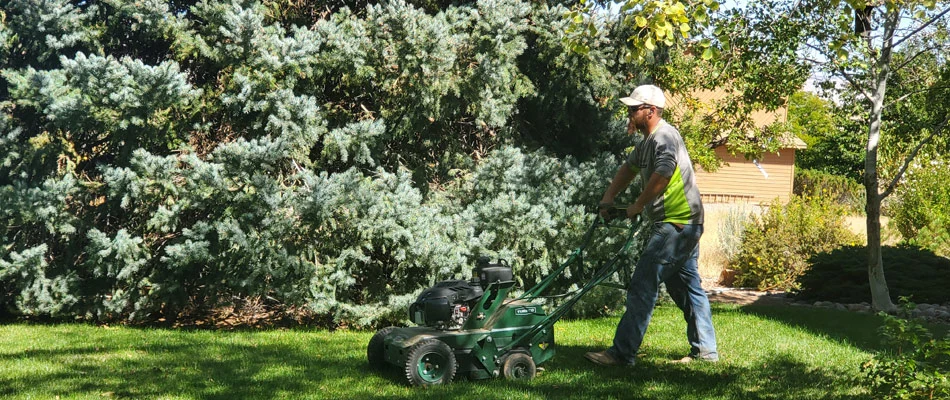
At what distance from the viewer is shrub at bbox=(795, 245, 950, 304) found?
10.8m

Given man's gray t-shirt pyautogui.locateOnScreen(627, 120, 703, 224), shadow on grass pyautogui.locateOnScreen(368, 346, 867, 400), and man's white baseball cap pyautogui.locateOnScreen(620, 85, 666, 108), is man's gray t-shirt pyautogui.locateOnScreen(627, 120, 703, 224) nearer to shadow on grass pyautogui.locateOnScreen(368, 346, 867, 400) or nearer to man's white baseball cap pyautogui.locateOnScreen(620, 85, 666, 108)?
man's white baseball cap pyautogui.locateOnScreen(620, 85, 666, 108)

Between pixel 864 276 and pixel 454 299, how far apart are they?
7.64 m

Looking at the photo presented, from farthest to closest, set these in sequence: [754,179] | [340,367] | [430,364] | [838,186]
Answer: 1. [754,179]
2. [838,186]
3. [340,367]
4. [430,364]

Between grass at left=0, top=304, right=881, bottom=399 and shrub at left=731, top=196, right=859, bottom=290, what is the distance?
4.95 metres

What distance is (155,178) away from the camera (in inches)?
298

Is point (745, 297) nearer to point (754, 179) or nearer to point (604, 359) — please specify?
point (604, 359)

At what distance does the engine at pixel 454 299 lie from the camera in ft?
17.7

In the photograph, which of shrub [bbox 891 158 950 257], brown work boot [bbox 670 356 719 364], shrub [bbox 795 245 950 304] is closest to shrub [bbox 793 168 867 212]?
shrub [bbox 891 158 950 257]

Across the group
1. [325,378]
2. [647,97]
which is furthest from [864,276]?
[325,378]

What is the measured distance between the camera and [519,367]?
5.44 m

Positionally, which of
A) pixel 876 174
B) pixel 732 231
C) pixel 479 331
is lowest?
pixel 479 331

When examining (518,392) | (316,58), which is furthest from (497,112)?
(518,392)

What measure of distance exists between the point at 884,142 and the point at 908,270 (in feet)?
5.78

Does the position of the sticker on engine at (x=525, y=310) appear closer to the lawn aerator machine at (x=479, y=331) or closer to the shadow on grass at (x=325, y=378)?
the lawn aerator machine at (x=479, y=331)
